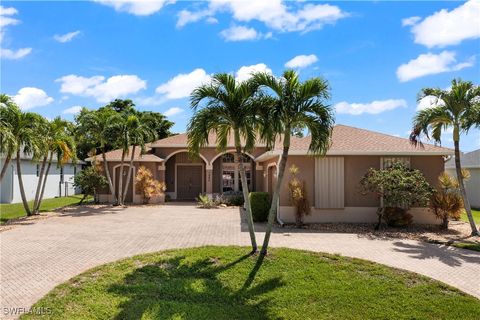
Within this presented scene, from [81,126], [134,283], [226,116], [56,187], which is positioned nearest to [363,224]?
[226,116]

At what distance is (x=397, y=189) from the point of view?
13961 millimetres

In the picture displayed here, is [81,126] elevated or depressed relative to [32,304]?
elevated

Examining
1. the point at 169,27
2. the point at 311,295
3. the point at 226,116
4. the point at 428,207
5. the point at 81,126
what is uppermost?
the point at 169,27

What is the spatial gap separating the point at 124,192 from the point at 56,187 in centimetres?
1138

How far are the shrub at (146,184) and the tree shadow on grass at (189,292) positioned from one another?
16.0m

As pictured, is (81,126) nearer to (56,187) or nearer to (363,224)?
(56,187)

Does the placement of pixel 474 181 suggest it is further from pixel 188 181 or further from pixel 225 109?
pixel 225 109

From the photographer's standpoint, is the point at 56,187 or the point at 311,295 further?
the point at 56,187

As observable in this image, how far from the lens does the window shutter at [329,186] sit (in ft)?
52.8

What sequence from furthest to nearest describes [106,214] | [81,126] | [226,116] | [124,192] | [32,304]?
[124,192] → [81,126] → [106,214] → [226,116] → [32,304]

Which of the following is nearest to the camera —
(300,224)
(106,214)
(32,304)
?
(32,304)

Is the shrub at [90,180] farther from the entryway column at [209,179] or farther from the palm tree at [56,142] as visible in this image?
the entryway column at [209,179]

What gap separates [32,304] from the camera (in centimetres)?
705

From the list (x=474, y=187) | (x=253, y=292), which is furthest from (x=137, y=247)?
(x=474, y=187)
